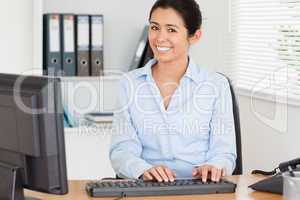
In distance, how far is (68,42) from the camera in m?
3.50

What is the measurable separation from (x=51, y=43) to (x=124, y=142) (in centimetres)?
139

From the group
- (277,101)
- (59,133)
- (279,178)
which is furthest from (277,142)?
(59,133)

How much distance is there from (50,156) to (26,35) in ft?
6.51

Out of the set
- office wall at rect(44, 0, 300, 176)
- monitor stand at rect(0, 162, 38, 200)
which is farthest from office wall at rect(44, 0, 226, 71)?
monitor stand at rect(0, 162, 38, 200)

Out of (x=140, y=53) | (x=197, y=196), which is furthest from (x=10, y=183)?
(x=140, y=53)

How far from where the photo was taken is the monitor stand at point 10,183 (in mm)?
1569

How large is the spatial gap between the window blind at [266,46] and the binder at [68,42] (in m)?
1.03

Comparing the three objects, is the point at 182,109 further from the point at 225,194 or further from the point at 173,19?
the point at 225,194

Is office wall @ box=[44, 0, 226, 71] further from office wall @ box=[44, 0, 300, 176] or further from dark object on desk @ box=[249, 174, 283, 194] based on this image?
dark object on desk @ box=[249, 174, 283, 194]

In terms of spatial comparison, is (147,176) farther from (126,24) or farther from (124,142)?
(126,24)

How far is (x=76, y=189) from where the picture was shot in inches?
75.2

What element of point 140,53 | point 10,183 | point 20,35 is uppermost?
point 20,35

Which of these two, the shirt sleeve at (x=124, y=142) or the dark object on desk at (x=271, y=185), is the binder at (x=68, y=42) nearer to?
the shirt sleeve at (x=124, y=142)

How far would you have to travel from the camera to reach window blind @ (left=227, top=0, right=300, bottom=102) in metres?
3.10
